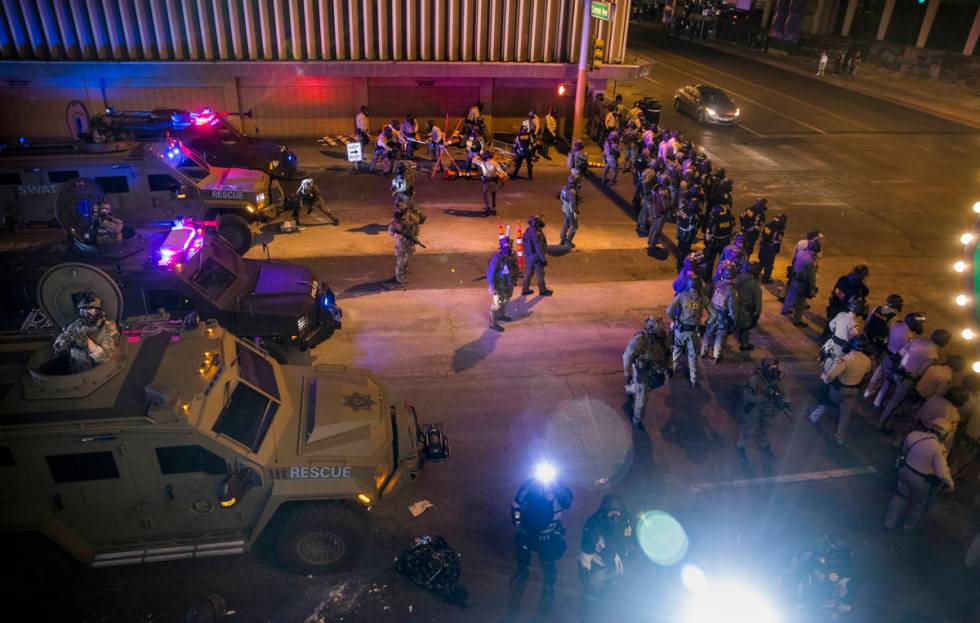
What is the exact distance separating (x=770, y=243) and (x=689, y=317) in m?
4.40

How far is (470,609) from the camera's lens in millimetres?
6711

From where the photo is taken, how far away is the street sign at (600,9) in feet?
63.8

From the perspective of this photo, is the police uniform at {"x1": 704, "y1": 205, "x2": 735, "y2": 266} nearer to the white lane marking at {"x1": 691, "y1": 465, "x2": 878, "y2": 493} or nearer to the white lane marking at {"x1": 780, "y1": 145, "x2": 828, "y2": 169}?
the white lane marking at {"x1": 691, "y1": 465, "x2": 878, "y2": 493}

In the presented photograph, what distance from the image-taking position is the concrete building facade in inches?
825

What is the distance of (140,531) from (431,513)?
3.09m

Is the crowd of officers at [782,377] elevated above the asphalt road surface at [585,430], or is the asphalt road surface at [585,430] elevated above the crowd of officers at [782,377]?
the crowd of officers at [782,377]

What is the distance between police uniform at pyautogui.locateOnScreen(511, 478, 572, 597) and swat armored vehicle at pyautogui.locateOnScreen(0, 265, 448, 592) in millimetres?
1484

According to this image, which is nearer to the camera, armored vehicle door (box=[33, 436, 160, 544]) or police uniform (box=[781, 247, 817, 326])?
armored vehicle door (box=[33, 436, 160, 544])

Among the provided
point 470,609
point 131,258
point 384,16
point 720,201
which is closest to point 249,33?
point 384,16

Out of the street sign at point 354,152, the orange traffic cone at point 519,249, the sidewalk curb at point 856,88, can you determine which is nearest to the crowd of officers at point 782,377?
the orange traffic cone at point 519,249

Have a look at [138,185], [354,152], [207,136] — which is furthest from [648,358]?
[207,136]

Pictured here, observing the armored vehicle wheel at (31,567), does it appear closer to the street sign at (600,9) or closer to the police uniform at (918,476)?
the police uniform at (918,476)

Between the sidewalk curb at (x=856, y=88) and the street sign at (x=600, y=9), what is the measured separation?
64.6 ft

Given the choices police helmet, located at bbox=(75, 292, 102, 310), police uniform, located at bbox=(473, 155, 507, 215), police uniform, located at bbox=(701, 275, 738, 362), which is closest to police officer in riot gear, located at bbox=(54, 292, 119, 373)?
police helmet, located at bbox=(75, 292, 102, 310)
